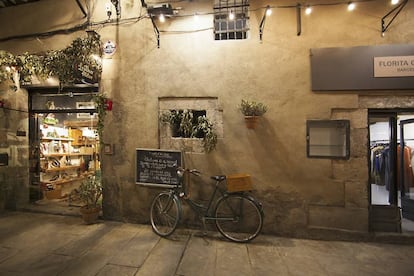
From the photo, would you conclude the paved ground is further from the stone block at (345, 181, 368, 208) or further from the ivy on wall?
the ivy on wall

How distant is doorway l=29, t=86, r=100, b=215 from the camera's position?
4.88m

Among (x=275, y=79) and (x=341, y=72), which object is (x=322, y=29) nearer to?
(x=341, y=72)

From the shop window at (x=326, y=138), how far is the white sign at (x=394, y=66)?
1.04m

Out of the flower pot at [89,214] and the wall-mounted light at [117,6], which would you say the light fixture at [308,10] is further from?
the flower pot at [89,214]

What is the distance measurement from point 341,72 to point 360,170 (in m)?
1.70

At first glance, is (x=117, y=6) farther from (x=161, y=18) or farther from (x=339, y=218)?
(x=339, y=218)

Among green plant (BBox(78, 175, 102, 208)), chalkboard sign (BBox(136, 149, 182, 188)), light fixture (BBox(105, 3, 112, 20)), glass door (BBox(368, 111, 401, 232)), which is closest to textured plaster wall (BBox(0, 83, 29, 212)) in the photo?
green plant (BBox(78, 175, 102, 208))

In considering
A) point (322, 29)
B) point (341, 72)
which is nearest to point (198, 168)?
point (341, 72)

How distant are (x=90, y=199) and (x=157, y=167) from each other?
1.48 meters

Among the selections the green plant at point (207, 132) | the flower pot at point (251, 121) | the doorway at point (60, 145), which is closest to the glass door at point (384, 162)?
the flower pot at point (251, 121)

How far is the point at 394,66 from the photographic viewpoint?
11.7 ft

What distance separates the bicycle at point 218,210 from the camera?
3604mm

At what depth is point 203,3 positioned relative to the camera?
407 centimetres

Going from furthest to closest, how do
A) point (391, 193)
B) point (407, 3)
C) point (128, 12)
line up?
1. point (128, 12)
2. point (391, 193)
3. point (407, 3)
